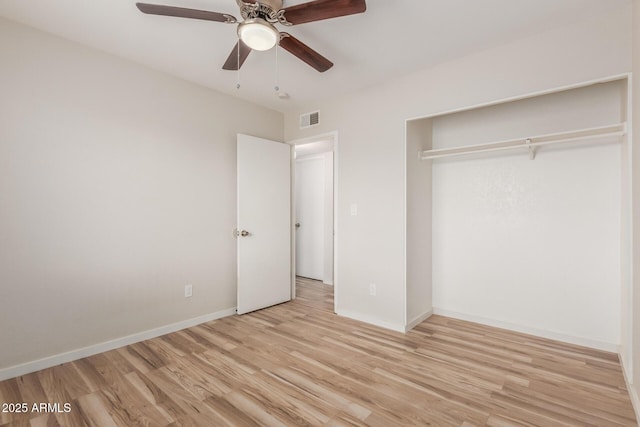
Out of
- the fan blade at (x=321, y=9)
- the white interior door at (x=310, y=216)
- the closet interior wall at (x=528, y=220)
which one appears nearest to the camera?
the fan blade at (x=321, y=9)

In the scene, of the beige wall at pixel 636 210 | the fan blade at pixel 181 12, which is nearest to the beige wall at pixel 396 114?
the beige wall at pixel 636 210

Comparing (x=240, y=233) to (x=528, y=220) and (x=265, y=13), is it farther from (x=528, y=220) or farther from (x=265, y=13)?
(x=528, y=220)

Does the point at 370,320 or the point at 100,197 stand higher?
the point at 100,197

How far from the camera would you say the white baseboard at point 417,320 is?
309 cm

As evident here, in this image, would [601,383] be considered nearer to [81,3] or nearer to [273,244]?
[273,244]

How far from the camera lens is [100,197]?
2625mm

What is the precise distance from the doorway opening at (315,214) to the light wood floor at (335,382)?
7.43 feet

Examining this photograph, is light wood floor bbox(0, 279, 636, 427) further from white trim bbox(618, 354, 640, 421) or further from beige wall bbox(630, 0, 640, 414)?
beige wall bbox(630, 0, 640, 414)

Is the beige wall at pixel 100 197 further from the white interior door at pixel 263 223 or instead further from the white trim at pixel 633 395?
the white trim at pixel 633 395

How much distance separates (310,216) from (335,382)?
12.0 ft

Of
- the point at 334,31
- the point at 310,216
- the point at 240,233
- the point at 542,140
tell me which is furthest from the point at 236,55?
the point at 310,216

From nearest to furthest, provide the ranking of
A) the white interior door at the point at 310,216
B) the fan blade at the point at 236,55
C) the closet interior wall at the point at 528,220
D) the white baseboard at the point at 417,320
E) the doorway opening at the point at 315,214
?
the fan blade at the point at 236,55, the closet interior wall at the point at 528,220, the white baseboard at the point at 417,320, the doorway opening at the point at 315,214, the white interior door at the point at 310,216

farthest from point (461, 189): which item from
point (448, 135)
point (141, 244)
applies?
point (141, 244)

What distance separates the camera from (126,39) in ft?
8.06
